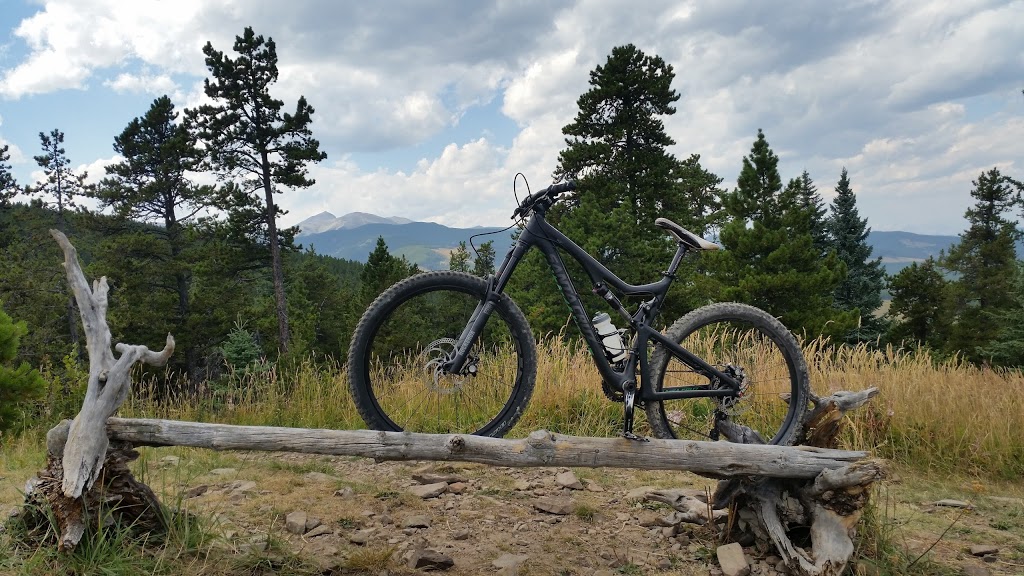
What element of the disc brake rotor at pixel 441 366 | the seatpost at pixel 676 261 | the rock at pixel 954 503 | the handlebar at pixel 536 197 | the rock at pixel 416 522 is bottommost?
the rock at pixel 954 503

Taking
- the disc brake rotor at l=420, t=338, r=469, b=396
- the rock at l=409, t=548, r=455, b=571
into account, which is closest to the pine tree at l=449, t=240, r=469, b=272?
the disc brake rotor at l=420, t=338, r=469, b=396

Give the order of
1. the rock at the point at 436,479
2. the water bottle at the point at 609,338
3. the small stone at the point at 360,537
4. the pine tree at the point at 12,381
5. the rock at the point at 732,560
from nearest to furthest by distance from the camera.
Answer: the rock at the point at 732,560
the water bottle at the point at 609,338
the small stone at the point at 360,537
the rock at the point at 436,479
the pine tree at the point at 12,381

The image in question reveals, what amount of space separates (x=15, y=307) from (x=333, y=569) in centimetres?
2706

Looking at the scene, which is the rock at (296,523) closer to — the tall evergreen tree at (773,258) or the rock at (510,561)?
the rock at (510,561)

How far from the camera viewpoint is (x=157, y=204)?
2545 centimetres

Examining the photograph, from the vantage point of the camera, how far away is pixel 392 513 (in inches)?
155

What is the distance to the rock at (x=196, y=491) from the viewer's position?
416cm

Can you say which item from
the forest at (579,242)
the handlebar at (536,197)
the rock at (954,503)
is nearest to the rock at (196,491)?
the handlebar at (536,197)

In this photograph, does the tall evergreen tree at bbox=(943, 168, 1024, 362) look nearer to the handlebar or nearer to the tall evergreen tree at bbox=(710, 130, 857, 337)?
the tall evergreen tree at bbox=(710, 130, 857, 337)

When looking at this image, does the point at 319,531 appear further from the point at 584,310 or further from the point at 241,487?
the point at 584,310

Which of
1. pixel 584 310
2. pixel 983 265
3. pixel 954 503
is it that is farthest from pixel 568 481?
pixel 983 265

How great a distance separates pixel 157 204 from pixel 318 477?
2558 cm

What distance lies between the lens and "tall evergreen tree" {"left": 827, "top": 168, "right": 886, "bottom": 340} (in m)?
27.5

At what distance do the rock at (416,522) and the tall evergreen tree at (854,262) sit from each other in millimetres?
27154
